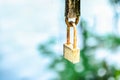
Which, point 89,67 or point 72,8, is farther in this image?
point 89,67

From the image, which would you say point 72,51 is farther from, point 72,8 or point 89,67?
point 89,67

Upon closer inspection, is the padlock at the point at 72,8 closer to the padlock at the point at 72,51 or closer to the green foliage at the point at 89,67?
the padlock at the point at 72,51

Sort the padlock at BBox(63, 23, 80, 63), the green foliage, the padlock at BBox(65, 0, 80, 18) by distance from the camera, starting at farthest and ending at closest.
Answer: the green foliage → the padlock at BBox(63, 23, 80, 63) → the padlock at BBox(65, 0, 80, 18)

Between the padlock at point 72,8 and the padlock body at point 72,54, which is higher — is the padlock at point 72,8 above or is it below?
above

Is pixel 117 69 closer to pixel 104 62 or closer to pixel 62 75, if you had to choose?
pixel 104 62

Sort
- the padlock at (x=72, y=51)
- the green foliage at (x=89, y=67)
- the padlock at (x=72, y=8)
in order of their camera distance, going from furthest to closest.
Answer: the green foliage at (x=89, y=67), the padlock at (x=72, y=51), the padlock at (x=72, y=8)

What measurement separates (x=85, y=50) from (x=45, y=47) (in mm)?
563

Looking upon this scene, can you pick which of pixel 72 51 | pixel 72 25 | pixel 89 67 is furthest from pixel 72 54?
pixel 89 67

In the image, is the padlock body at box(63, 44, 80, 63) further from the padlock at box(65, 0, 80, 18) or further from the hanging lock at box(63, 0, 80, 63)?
the padlock at box(65, 0, 80, 18)

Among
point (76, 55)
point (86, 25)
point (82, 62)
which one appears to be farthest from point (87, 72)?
point (76, 55)

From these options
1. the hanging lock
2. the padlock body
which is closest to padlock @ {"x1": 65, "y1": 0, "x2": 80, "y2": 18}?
the hanging lock

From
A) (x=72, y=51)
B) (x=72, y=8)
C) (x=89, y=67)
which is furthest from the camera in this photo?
(x=89, y=67)

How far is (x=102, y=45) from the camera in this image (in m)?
4.45

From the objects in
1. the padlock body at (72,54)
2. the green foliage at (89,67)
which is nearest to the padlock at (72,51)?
the padlock body at (72,54)
